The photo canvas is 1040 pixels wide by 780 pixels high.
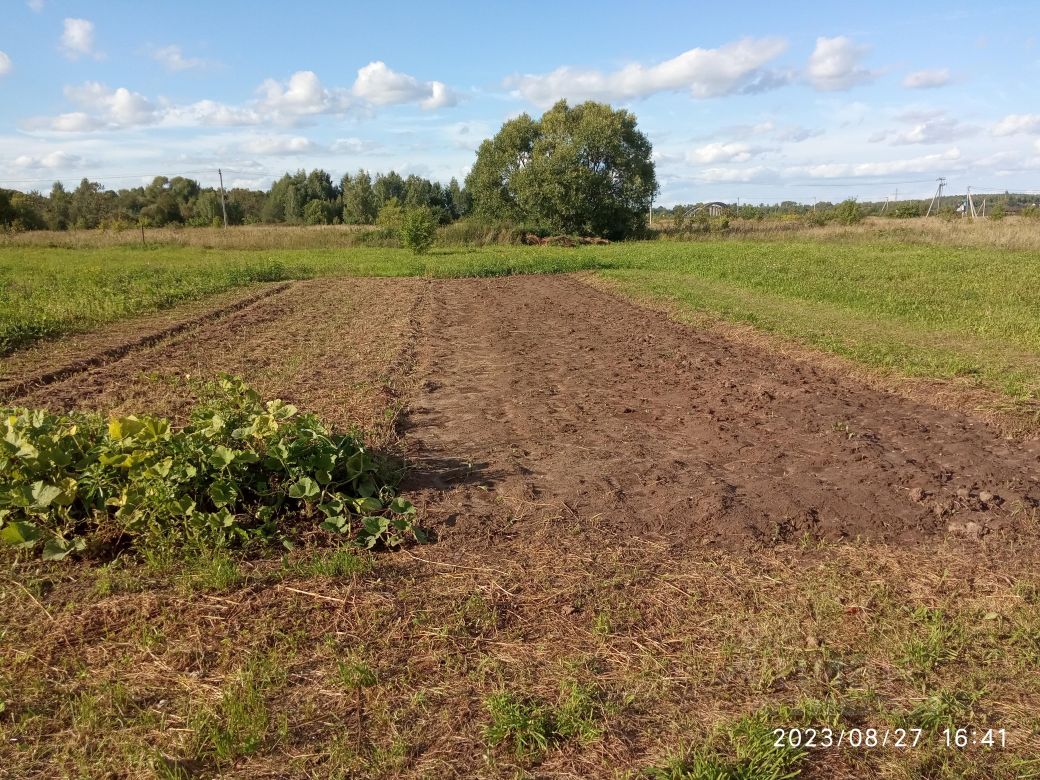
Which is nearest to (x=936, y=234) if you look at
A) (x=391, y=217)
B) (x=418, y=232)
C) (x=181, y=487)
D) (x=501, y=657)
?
(x=418, y=232)

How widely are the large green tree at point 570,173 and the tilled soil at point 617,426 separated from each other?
104 feet

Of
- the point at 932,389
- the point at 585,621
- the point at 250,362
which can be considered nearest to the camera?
the point at 585,621

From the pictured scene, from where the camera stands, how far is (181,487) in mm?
4145

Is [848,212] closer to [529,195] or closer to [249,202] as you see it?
[529,195]

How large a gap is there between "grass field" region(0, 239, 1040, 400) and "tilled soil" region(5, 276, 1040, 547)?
126cm

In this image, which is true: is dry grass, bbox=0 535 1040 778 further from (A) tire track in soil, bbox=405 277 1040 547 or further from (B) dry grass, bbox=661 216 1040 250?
(B) dry grass, bbox=661 216 1040 250

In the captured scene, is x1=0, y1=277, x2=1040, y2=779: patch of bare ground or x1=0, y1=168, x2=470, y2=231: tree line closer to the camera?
x1=0, y1=277, x2=1040, y2=779: patch of bare ground

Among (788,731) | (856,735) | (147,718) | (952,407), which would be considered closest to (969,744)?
(856,735)

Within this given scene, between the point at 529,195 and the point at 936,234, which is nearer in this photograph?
the point at 936,234

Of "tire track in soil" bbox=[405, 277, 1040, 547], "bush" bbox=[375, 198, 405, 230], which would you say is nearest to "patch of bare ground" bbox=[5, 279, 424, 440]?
"tire track in soil" bbox=[405, 277, 1040, 547]

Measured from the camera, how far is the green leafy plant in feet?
13.1

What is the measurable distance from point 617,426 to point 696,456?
99 cm

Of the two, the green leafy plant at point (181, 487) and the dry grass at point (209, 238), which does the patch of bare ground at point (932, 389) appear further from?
the dry grass at point (209, 238)

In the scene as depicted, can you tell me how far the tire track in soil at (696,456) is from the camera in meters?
4.44
